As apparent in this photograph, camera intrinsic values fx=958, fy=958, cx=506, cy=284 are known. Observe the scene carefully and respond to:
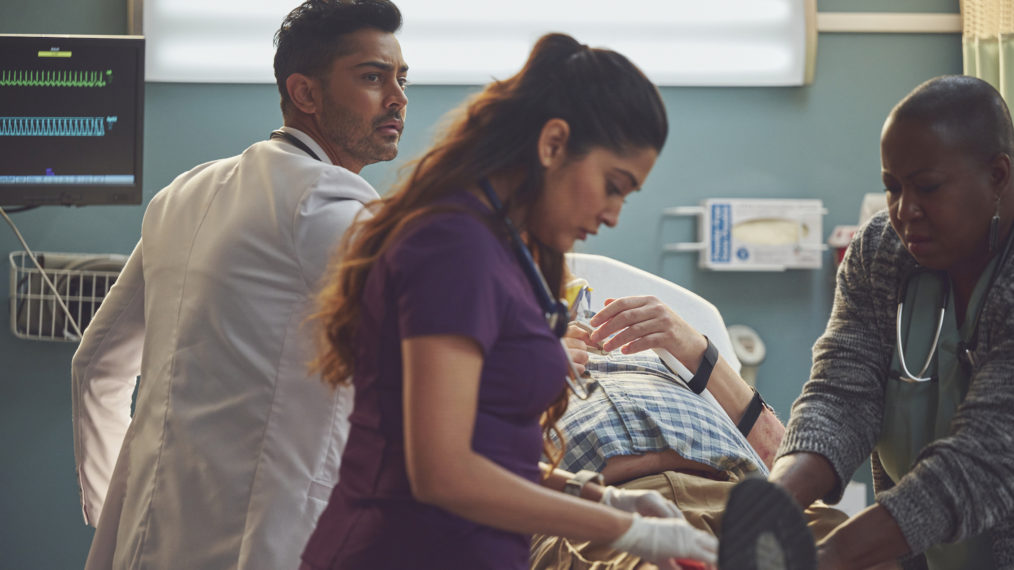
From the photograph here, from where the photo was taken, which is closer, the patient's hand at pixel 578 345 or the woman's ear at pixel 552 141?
the woman's ear at pixel 552 141

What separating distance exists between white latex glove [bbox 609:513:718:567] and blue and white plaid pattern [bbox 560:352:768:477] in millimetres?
729

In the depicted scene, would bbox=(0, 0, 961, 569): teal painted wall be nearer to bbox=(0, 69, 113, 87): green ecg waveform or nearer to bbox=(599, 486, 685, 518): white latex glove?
bbox=(0, 69, 113, 87): green ecg waveform

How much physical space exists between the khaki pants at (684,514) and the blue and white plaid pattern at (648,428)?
57mm

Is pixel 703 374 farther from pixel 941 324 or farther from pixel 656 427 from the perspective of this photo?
pixel 941 324

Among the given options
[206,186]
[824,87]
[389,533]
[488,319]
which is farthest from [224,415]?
[824,87]

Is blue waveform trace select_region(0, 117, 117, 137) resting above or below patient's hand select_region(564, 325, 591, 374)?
above

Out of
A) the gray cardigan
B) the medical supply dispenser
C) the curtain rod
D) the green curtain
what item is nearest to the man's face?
the gray cardigan

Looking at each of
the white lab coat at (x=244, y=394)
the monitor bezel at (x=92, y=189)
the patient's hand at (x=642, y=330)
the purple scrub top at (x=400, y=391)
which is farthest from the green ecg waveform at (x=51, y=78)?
the purple scrub top at (x=400, y=391)

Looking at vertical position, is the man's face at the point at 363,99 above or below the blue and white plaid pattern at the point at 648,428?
above

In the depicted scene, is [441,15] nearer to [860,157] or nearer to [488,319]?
[860,157]

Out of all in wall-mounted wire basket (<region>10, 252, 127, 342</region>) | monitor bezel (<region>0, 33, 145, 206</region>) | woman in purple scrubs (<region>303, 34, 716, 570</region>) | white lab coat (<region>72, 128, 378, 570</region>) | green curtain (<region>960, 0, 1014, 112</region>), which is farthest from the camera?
green curtain (<region>960, 0, 1014, 112</region>)

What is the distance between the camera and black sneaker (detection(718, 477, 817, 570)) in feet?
2.77

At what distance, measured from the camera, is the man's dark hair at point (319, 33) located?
1768 millimetres

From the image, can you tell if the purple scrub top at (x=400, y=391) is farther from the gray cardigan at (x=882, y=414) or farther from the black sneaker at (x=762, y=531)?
the gray cardigan at (x=882, y=414)
